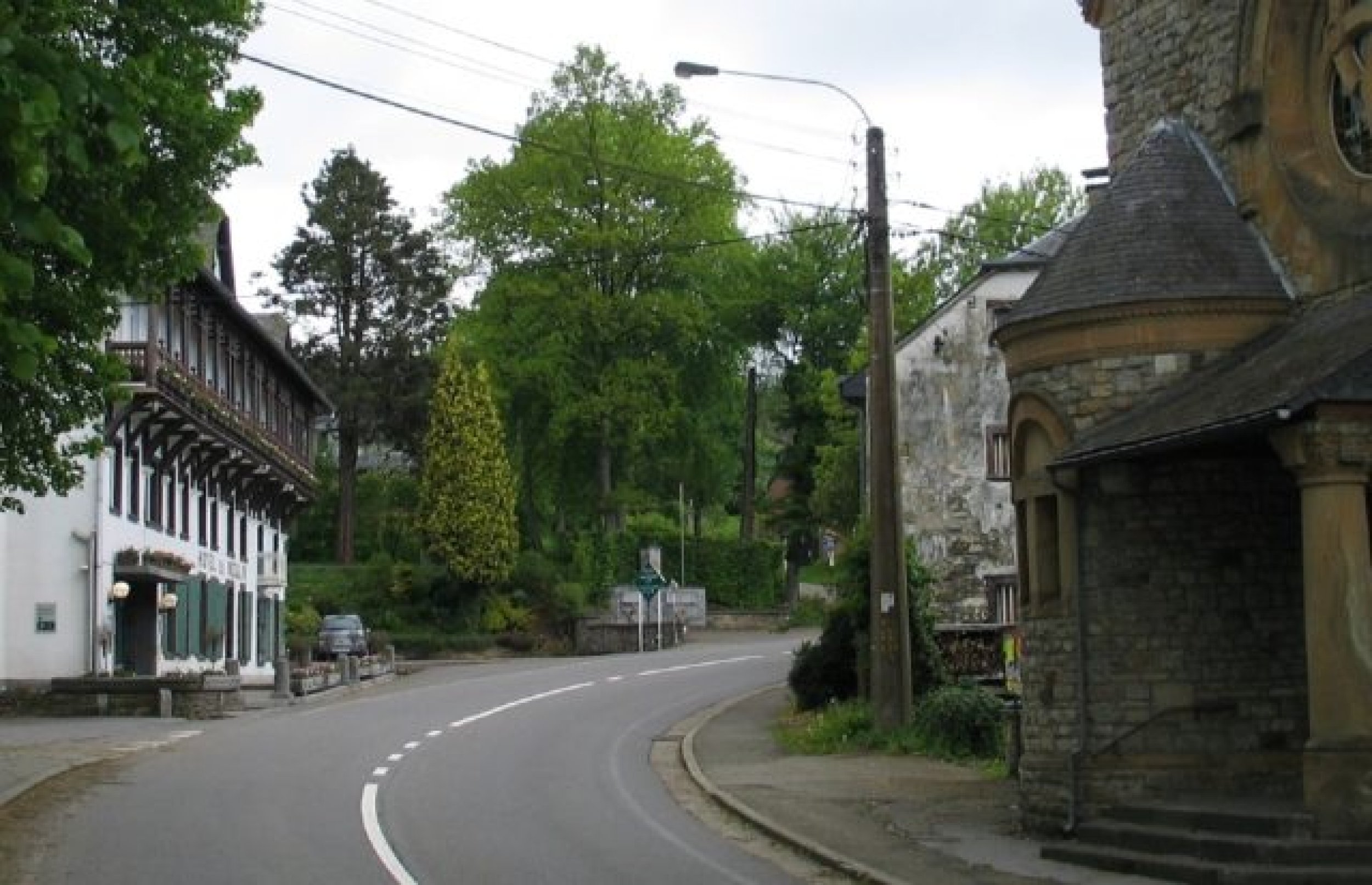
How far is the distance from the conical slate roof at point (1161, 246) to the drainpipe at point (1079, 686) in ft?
5.73

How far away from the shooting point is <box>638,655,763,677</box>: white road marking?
1633 inches

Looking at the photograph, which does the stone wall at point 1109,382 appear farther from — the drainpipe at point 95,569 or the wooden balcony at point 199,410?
the drainpipe at point 95,569

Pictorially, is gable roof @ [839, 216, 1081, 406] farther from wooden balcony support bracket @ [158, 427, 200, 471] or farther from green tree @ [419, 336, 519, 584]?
green tree @ [419, 336, 519, 584]

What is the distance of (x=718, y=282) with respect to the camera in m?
66.6

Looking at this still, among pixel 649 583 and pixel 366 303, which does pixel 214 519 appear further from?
pixel 366 303

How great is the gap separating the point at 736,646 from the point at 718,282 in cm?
1842

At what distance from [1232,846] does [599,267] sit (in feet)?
165

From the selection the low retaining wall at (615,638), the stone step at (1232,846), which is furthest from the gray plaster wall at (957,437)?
the stone step at (1232,846)

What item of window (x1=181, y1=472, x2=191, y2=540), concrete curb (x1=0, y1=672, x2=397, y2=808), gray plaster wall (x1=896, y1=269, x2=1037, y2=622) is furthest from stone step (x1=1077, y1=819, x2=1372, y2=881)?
window (x1=181, y1=472, x2=191, y2=540)

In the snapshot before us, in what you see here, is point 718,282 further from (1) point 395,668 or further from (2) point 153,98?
(2) point 153,98

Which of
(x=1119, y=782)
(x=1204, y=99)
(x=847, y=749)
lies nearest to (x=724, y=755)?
(x=847, y=749)

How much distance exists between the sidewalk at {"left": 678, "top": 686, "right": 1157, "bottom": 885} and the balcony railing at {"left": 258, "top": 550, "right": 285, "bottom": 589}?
27269 millimetres

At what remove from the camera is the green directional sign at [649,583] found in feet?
167

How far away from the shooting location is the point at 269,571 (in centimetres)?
5328
